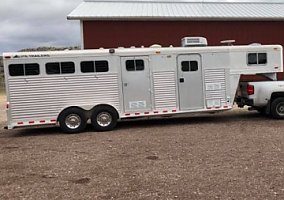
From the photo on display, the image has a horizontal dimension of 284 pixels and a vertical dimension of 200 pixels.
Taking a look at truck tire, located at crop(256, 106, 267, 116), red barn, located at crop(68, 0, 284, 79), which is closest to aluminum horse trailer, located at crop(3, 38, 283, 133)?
truck tire, located at crop(256, 106, 267, 116)

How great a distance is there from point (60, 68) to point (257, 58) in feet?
20.9

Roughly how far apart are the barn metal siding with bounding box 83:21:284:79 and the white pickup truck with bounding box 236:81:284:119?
26.5 feet

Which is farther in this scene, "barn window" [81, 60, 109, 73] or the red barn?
the red barn

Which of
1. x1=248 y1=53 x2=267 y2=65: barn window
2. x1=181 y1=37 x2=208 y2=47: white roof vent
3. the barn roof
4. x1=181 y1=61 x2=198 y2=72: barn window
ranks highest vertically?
the barn roof

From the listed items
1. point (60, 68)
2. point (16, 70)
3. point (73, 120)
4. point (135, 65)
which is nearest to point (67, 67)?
point (60, 68)

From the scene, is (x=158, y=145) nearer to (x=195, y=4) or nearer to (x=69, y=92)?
(x=69, y=92)

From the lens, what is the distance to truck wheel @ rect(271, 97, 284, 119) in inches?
525

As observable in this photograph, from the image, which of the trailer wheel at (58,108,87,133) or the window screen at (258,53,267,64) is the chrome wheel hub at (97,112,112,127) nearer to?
the trailer wheel at (58,108,87,133)

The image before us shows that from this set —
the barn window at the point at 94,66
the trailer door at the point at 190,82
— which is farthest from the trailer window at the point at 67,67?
the trailer door at the point at 190,82

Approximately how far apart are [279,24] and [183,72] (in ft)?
38.4

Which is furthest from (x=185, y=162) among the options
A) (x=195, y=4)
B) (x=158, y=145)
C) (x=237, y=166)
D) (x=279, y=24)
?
(x=195, y=4)

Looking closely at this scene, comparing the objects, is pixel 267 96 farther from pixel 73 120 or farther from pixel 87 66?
pixel 73 120

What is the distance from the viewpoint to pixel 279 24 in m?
22.1

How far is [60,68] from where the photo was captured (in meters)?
11.8
